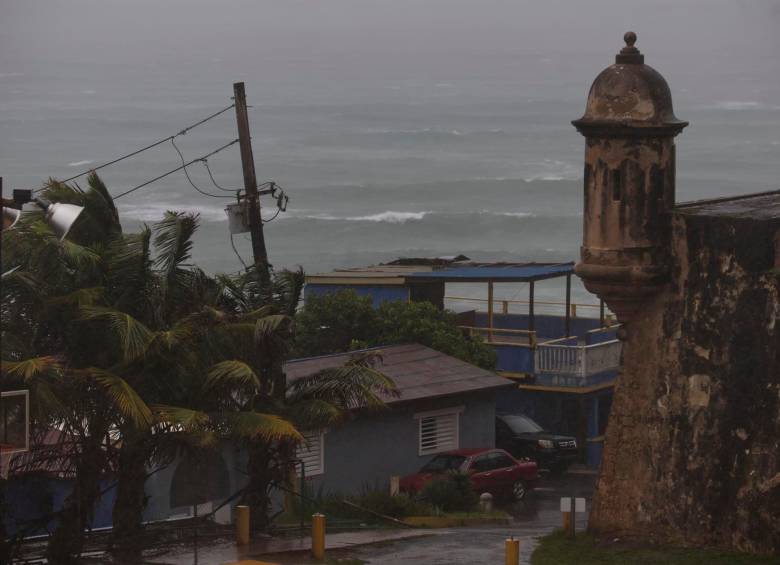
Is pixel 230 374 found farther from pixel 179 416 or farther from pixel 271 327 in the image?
pixel 271 327

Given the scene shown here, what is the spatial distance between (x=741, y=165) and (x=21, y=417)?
14512 centimetres

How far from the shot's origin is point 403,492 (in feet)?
101

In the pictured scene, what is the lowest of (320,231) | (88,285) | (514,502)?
(514,502)

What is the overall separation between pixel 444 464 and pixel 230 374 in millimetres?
10623

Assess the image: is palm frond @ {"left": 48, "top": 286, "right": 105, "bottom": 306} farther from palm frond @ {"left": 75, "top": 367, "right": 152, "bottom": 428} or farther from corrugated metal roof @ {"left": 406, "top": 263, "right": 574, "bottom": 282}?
corrugated metal roof @ {"left": 406, "top": 263, "right": 574, "bottom": 282}

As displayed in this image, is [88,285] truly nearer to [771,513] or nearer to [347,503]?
[347,503]

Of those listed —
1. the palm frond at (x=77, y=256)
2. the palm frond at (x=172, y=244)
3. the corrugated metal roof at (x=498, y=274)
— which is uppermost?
the corrugated metal roof at (x=498, y=274)

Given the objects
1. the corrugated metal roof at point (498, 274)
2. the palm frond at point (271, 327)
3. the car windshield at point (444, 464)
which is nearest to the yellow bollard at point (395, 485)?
the car windshield at point (444, 464)

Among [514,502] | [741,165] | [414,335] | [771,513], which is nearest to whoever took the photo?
[771,513]

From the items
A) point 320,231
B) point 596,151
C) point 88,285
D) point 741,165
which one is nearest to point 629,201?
point 596,151

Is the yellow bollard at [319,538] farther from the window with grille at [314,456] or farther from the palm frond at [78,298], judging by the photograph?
the window with grille at [314,456]

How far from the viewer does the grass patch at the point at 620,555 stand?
2186cm

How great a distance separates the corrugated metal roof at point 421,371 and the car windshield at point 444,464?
4.27ft

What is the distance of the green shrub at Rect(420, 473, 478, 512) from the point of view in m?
29.9
